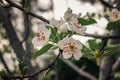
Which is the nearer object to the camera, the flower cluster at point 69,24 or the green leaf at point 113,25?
the flower cluster at point 69,24

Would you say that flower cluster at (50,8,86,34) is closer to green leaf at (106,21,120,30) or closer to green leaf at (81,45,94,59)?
green leaf at (81,45,94,59)

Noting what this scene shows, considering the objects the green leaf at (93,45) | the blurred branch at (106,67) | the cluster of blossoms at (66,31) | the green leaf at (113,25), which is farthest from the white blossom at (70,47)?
the blurred branch at (106,67)

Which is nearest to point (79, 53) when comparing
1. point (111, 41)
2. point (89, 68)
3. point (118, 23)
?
point (118, 23)

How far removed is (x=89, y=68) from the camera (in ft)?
20.8

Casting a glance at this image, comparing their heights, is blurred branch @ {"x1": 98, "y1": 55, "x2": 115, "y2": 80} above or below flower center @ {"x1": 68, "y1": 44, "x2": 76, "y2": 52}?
below

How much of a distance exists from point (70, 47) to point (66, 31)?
0.20 feet

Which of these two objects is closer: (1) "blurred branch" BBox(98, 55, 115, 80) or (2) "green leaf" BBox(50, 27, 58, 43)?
(2) "green leaf" BBox(50, 27, 58, 43)

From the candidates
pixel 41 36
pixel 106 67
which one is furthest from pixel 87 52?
pixel 106 67

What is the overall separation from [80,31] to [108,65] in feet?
3.87

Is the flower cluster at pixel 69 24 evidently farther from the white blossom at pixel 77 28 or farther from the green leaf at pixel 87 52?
the green leaf at pixel 87 52

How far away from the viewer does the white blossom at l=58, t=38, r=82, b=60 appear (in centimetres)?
117

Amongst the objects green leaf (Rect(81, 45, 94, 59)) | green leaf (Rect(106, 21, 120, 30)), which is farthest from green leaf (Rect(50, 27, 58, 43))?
green leaf (Rect(106, 21, 120, 30))

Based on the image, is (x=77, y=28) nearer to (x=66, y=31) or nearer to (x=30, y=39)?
(x=66, y=31)

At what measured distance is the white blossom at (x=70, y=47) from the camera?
1174 mm
